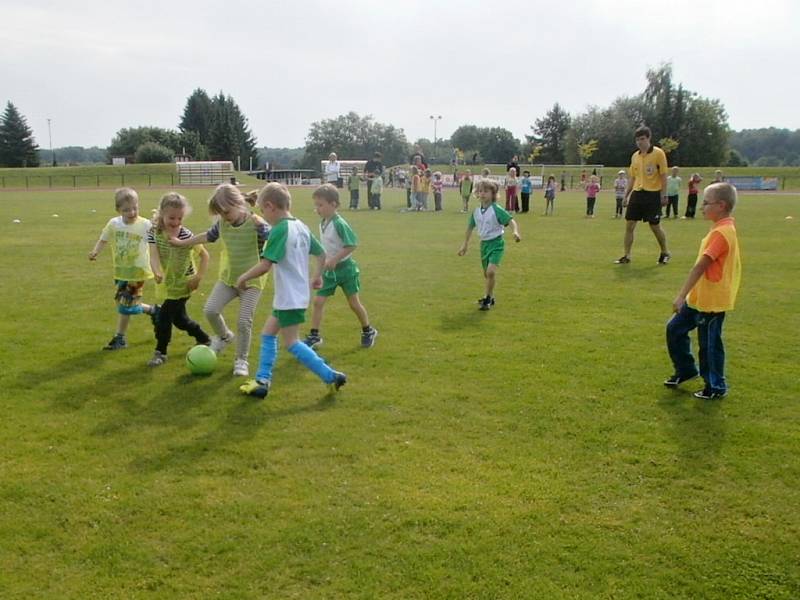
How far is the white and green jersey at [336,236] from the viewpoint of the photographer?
7.09 metres

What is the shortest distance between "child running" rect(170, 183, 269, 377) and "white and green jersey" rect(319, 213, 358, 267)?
2.78ft

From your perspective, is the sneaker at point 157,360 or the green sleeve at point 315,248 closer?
the green sleeve at point 315,248

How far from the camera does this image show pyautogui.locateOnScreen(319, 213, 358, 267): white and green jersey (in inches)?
279

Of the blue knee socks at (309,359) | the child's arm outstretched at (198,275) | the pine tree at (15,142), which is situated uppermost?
the pine tree at (15,142)

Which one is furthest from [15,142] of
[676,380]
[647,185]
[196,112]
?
[676,380]

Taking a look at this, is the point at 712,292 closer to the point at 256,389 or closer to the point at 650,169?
the point at 256,389

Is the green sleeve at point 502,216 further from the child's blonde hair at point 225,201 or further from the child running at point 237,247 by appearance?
the child's blonde hair at point 225,201

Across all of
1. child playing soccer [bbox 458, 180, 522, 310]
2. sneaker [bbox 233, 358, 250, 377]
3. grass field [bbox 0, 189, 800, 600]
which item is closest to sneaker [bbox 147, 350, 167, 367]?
grass field [bbox 0, 189, 800, 600]

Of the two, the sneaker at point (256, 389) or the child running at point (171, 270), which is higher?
the child running at point (171, 270)

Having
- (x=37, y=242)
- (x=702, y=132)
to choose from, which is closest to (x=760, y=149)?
(x=702, y=132)


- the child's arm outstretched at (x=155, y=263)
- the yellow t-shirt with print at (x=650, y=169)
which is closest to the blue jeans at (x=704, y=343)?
the child's arm outstretched at (x=155, y=263)

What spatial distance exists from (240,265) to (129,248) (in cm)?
159

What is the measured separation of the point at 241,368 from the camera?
664 cm

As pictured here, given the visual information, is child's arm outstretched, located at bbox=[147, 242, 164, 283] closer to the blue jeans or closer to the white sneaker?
the white sneaker
